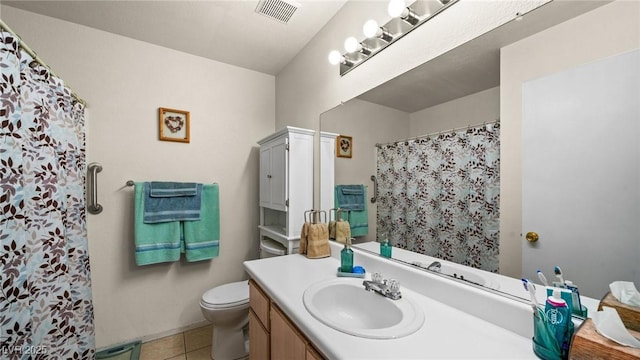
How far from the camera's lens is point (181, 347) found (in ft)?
6.20

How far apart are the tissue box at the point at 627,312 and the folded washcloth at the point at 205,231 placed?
219cm

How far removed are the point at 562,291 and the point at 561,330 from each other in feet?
0.38

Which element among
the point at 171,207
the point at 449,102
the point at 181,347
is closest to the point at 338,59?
the point at 449,102

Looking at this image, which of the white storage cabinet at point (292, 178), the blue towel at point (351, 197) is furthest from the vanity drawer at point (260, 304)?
the blue towel at point (351, 197)

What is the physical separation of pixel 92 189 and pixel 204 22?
144 centimetres

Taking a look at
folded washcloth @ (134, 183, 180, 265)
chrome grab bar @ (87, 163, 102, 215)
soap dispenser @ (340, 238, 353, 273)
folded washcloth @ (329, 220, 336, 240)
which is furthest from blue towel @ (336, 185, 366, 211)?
chrome grab bar @ (87, 163, 102, 215)

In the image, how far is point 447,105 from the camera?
3.16ft

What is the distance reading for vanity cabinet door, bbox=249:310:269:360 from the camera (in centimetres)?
112

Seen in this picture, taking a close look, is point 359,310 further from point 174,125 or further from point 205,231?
point 174,125

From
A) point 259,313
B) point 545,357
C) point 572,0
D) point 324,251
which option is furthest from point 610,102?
point 259,313

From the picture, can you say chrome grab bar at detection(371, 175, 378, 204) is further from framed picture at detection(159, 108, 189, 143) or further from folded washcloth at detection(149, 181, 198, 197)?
framed picture at detection(159, 108, 189, 143)

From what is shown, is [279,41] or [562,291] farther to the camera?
[279,41]

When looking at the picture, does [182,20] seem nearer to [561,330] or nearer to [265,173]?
[265,173]

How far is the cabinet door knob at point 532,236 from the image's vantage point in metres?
0.76
